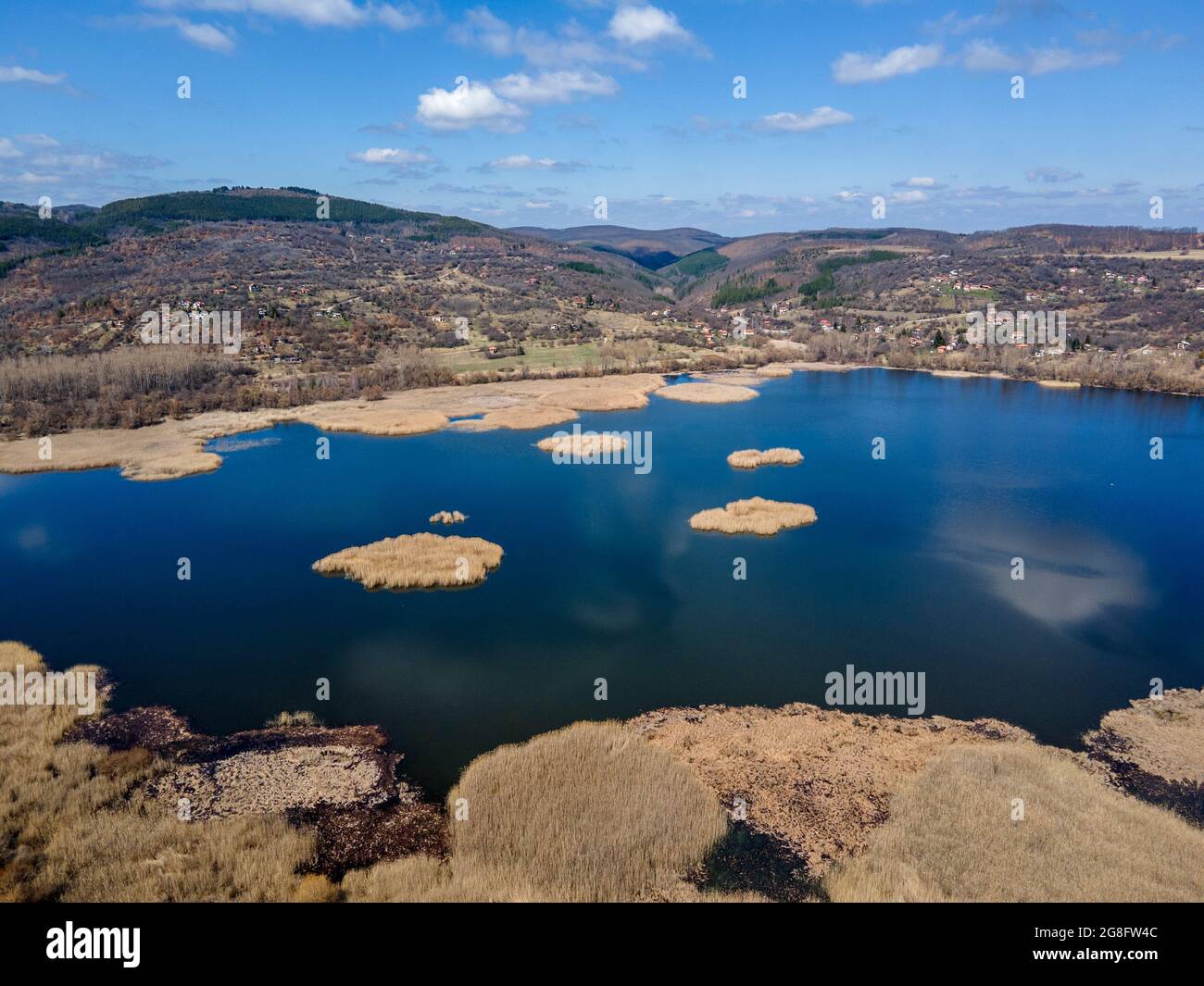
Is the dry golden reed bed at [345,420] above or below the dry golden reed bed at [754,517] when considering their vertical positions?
above

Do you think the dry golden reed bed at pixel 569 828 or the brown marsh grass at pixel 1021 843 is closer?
the brown marsh grass at pixel 1021 843

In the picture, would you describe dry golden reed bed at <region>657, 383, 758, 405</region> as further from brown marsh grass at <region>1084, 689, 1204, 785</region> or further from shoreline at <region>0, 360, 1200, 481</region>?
brown marsh grass at <region>1084, 689, 1204, 785</region>

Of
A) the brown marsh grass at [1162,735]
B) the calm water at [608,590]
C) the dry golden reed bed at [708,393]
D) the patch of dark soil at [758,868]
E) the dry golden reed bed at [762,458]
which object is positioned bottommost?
the patch of dark soil at [758,868]

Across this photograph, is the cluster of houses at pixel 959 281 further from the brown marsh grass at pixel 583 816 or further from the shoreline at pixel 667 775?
the brown marsh grass at pixel 583 816

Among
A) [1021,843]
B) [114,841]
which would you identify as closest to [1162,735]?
[1021,843]

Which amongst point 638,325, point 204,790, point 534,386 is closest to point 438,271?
point 638,325

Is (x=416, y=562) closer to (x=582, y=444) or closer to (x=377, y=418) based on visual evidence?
(x=582, y=444)

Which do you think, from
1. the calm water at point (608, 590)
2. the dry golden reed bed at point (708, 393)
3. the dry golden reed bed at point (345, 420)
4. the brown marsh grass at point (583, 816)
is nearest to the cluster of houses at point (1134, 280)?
the dry golden reed bed at point (708, 393)
